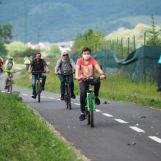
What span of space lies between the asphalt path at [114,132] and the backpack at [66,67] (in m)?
1.22

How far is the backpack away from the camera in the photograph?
22044 mm

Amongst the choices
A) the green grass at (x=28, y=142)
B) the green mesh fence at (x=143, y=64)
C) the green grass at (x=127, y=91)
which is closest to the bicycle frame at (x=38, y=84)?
the green grass at (x=127, y=91)

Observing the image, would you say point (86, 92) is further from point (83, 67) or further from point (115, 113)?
point (115, 113)

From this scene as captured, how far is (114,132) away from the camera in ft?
48.1

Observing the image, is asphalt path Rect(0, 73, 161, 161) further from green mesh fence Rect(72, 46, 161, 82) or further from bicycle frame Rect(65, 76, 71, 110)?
green mesh fence Rect(72, 46, 161, 82)

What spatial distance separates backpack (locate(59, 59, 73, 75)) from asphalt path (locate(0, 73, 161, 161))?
1.22 meters

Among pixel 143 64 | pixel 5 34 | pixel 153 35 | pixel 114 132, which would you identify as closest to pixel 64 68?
pixel 114 132

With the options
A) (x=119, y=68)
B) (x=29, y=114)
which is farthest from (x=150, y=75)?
(x=29, y=114)

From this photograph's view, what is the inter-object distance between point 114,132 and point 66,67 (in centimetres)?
776

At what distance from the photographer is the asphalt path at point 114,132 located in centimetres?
1167

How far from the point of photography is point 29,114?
1702 centimetres

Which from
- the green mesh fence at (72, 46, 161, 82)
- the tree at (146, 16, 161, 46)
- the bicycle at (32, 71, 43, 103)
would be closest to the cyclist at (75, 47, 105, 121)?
the bicycle at (32, 71, 43, 103)

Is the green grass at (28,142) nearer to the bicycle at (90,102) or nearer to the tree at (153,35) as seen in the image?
the bicycle at (90,102)

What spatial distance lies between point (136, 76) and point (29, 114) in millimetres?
18066
